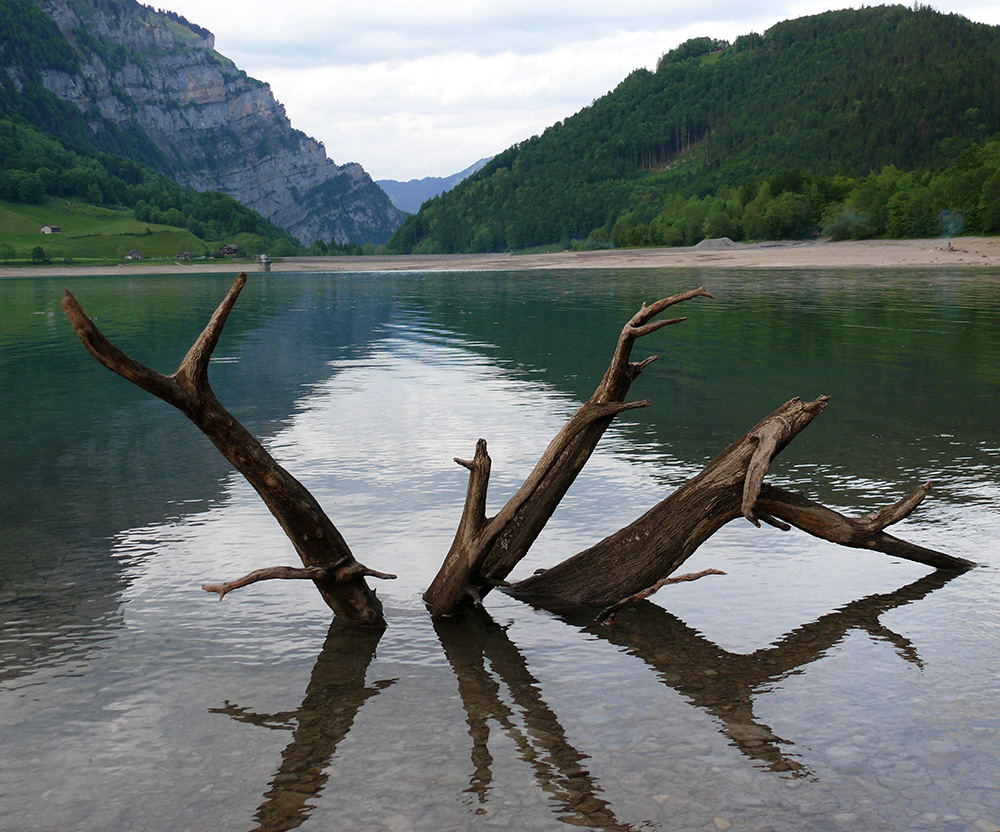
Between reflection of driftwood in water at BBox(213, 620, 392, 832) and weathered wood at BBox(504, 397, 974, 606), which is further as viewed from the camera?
weathered wood at BBox(504, 397, 974, 606)

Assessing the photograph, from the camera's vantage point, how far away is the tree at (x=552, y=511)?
848 cm

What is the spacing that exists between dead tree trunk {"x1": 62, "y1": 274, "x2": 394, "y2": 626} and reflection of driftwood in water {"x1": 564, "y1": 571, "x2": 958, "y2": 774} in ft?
8.37

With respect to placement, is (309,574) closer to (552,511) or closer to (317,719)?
(317,719)

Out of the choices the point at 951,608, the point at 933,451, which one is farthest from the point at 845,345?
the point at 951,608

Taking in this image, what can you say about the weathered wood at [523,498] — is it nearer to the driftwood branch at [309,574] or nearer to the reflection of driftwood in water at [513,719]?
the reflection of driftwood in water at [513,719]

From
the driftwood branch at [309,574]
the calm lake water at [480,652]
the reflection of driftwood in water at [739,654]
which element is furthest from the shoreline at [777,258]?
the driftwood branch at [309,574]

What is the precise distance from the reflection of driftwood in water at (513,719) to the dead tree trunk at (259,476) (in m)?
1.12

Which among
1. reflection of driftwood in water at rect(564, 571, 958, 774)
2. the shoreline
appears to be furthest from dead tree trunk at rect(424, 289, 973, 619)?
the shoreline

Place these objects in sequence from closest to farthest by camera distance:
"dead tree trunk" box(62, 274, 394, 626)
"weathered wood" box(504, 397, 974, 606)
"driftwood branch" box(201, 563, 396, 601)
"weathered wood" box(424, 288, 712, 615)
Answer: "dead tree trunk" box(62, 274, 394, 626) < "driftwood branch" box(201, 563, 396, 601) < "weathered wood" box(504, 397, 974, 606) < "weathered wood" box(424, 288, 712, 615)

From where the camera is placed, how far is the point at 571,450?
385 inches

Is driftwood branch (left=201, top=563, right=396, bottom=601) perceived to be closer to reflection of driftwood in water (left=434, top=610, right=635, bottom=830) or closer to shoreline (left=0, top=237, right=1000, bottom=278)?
reflection of driftwood in water (left=434, top=610, right=635, bottom=830)

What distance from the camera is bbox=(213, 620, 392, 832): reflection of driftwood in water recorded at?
6309mm

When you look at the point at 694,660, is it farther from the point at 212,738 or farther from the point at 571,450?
the point at 212,738

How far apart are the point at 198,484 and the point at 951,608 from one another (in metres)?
12.2
